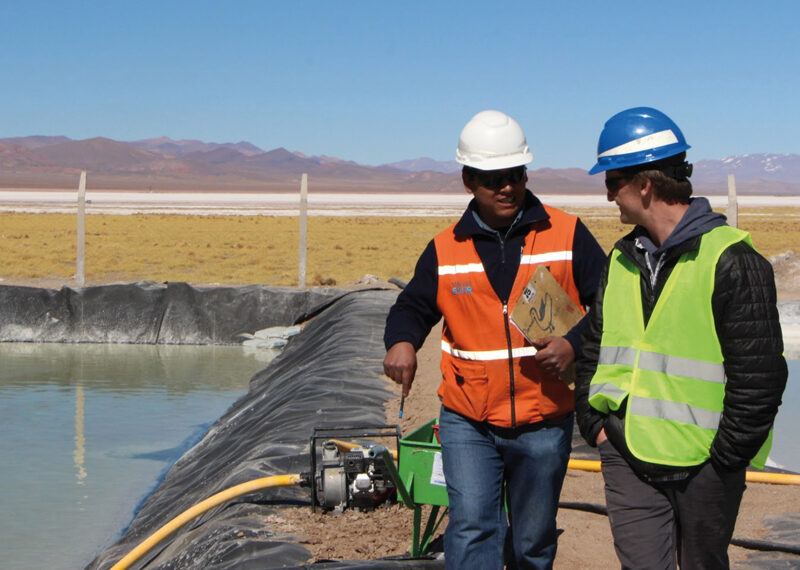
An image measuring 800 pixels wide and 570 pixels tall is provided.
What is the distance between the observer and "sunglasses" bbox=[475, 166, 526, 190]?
2998 mm

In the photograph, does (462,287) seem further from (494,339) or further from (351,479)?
(351,479)

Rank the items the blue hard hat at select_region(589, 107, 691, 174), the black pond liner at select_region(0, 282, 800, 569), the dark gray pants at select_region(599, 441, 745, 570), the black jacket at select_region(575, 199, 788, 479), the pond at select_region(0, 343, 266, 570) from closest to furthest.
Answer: the black jacket at select_region(575, 199, 788, 479)
the dark gray pants at select_region(599, 441, 745, 570)
the blue hard hat at select_region(589, 107, 691, 174)
the black pond liner at select_region(0, 282, 800, 569)
the pond at select_region(0, 343, 266, 570)

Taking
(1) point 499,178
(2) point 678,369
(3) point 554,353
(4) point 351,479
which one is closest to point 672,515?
(2) point 678,369

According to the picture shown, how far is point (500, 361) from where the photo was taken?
2.92 m

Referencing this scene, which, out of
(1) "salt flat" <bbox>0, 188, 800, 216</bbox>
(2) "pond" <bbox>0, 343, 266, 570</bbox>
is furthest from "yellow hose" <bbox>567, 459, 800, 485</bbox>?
(1) "salt flat" <bbox>0, 188, 800, 216</bbox>

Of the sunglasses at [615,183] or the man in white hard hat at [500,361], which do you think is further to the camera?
the man in white hard hat at [500,361]

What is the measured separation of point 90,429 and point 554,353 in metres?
7.77

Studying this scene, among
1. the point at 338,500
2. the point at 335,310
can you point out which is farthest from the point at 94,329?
the point at 338,500

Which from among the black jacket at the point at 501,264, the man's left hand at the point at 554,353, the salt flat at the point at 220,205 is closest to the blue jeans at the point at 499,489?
the man's left hand at the point at 554,353

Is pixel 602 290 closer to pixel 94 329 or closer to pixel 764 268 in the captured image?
pixel 764 268

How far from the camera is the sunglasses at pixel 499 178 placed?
3.00 m

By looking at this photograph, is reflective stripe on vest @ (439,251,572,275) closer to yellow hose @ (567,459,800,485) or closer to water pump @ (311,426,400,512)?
water pump @ (311,426,400,512)

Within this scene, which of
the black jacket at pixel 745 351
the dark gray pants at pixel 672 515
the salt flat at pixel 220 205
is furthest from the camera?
the salt flat at pixel 220 205

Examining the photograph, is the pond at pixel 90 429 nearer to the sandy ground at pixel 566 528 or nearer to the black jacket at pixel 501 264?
the sandy ground at pixel 566 528
